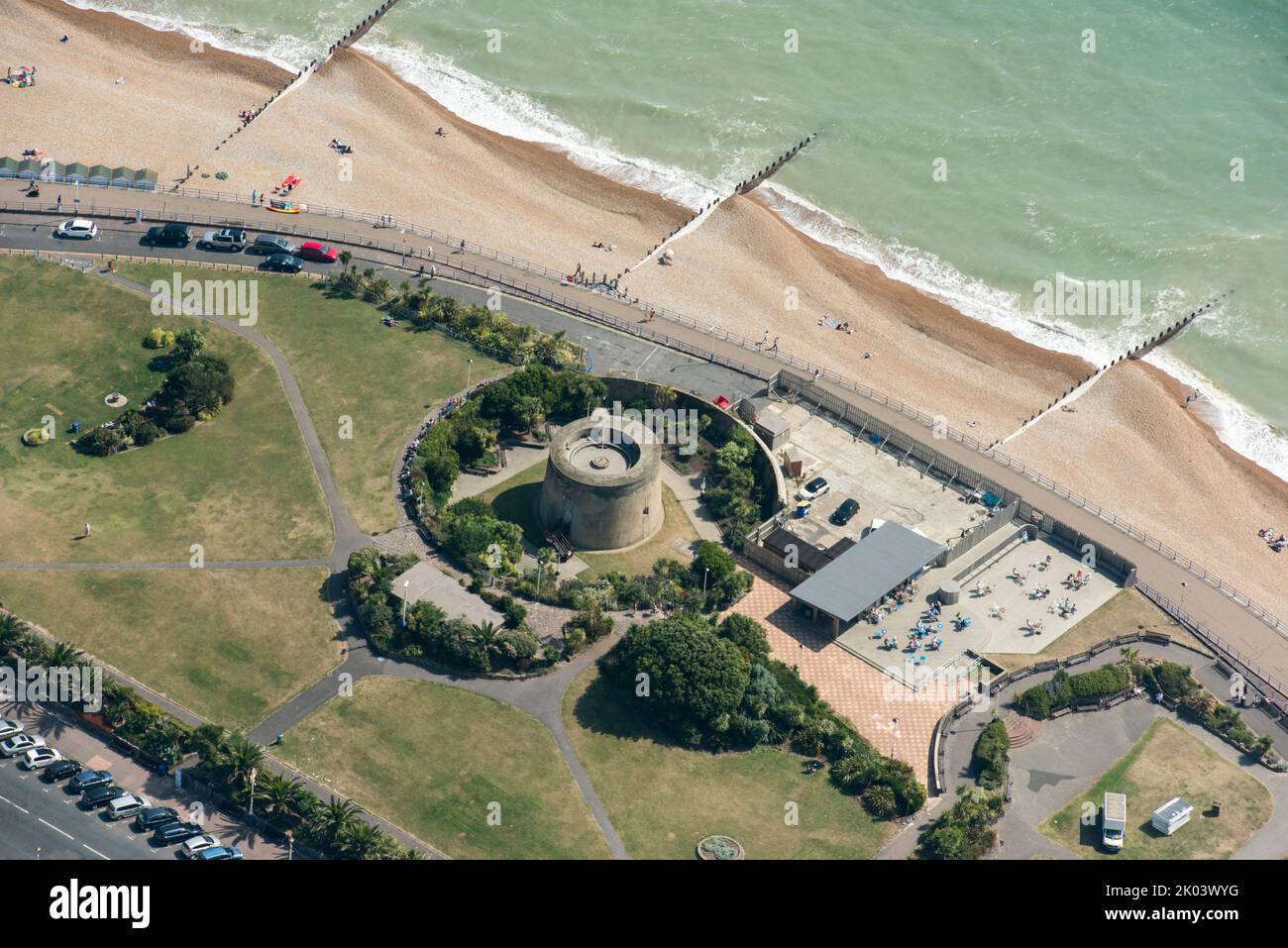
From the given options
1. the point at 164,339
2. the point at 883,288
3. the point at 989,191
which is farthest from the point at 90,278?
the point at 989,191

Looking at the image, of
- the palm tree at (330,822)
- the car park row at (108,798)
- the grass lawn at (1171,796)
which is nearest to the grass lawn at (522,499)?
the palm tree at (330,822)

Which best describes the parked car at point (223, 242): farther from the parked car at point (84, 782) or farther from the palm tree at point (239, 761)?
the parked car at point (84, 782)

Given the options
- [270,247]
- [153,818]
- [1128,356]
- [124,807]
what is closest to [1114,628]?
[1128,356]

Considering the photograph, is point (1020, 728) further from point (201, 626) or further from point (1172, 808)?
point (201, 626)

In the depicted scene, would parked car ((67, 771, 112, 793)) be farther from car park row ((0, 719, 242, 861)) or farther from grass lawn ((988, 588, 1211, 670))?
grass lawn ((988, 588, 1211, 670))
